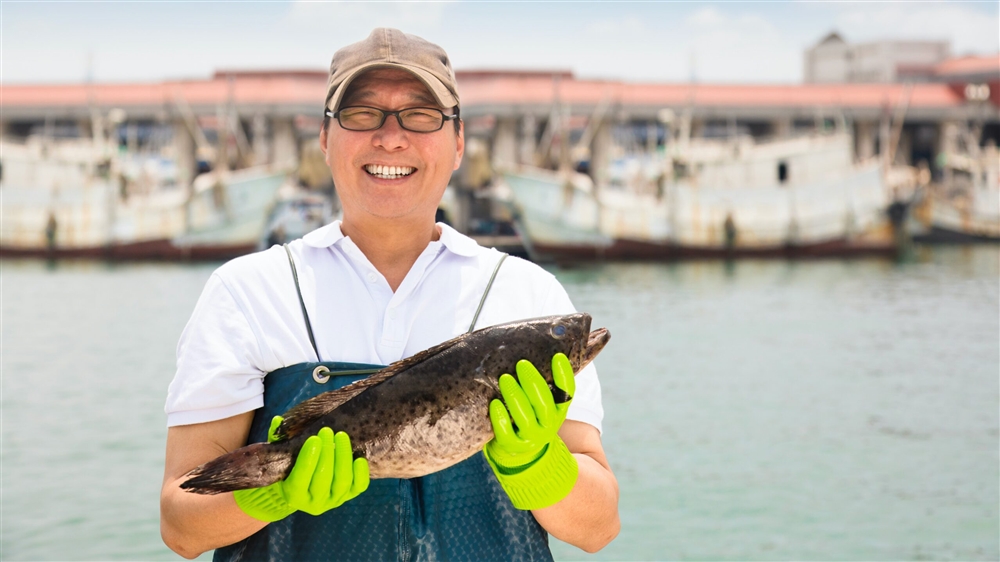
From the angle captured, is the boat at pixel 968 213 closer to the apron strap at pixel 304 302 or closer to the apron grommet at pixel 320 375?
the apron strap at pixel 304 302

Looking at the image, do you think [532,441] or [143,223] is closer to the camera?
[532,441]

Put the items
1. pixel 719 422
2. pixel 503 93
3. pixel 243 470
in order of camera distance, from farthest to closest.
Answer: pixel 503 93
pixel 719 422
pixel 243 470

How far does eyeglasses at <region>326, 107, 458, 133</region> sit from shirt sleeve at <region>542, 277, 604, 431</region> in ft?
1.74

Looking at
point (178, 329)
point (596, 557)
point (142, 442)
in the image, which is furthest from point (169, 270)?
point (596, 557)

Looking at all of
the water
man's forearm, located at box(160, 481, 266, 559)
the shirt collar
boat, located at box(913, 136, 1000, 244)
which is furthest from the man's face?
boat, located at box(913, 136, 1000, 244)

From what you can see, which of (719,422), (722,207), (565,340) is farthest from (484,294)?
(722,207)

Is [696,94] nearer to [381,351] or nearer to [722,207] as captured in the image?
[722,207]

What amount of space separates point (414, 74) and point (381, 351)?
71 cm

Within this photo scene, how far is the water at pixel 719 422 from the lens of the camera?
951 cm

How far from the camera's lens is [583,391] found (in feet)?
8.61

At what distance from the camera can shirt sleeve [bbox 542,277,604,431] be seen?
2621 mm

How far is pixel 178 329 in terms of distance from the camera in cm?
2152

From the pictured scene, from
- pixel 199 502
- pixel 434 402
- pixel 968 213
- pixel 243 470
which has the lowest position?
pixel 968 213

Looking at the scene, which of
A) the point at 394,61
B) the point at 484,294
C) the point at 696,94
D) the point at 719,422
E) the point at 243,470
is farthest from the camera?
the point at 696,94
